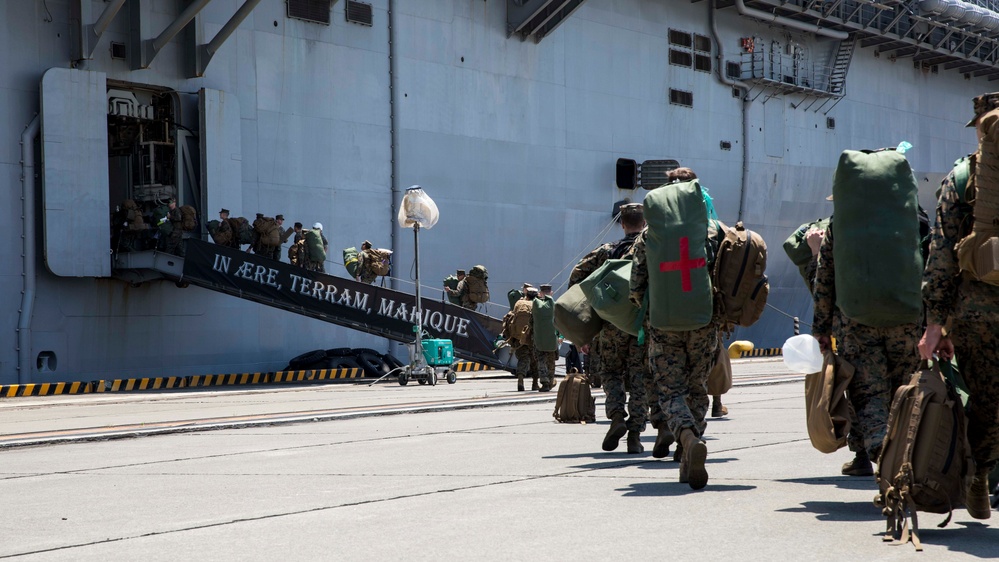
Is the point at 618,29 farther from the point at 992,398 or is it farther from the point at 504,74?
the point at 992,398

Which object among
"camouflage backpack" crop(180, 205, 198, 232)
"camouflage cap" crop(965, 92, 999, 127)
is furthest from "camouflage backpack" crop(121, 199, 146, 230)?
"camouflage cap" crop(965, 92, 999, 127)

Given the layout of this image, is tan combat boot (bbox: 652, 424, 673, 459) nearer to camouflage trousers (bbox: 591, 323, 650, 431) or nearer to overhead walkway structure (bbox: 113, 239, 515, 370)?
camouflage trousers (bbox: 591, 323, 650, 431)

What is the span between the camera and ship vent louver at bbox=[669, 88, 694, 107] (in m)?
33.4

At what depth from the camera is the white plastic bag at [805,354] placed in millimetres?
6711

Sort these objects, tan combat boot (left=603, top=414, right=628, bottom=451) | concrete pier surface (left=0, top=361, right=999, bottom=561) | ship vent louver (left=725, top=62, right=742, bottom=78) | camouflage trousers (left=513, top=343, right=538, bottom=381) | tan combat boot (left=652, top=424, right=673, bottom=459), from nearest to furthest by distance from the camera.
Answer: concrete pier surface (left=0, top=361, right=999, bottom=561) < tan combat boot (left=652, top=424, right=673, bottom=459) < tan combat boot (left=603, top=414, right=628, bottom=451) < camouflage trousers (left=513, top=343, right=538, bottom=381) < ship vent louver (left=725, top=62, right=742, bottom=78)

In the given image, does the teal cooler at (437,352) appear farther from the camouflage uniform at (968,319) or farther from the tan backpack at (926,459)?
the tan backpack at (926,459)

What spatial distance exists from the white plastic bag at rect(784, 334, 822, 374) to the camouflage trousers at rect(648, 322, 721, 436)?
450 mm

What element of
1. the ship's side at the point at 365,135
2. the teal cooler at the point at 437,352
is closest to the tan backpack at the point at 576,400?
the teal cooler at the point at 437,352

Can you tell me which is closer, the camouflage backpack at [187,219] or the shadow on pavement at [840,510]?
the shadow on pavement at [840,510]

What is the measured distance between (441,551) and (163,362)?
19540mm

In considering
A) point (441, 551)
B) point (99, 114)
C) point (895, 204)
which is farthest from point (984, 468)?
point (99, 114)

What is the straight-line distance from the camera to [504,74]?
28.8 meters

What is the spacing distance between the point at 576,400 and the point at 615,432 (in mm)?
2246

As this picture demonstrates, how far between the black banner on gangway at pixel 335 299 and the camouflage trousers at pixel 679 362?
15695 millimetres
